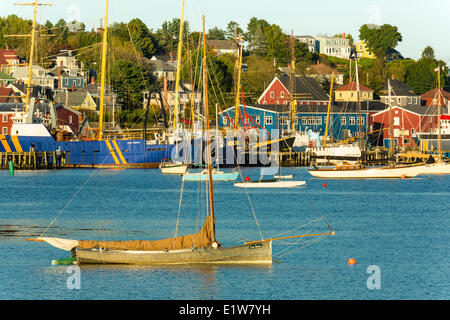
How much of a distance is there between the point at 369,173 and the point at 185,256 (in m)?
61.9

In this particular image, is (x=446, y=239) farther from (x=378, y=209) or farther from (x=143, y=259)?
(x=143, y=259)

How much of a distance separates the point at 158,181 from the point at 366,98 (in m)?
90.4

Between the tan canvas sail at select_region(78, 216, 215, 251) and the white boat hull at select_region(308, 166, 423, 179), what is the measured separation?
58754 mm

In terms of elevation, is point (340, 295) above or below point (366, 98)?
below

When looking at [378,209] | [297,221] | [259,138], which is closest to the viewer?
[297,221]

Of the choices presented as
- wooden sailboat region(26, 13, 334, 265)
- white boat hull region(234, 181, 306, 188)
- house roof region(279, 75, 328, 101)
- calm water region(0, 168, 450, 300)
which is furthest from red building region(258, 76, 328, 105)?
wooden sailboat region(26, 13, 334, 265)

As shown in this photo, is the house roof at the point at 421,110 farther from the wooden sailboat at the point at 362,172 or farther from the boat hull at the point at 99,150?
the boat hull at the point at 99,150

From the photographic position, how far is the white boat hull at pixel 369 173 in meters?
97.0

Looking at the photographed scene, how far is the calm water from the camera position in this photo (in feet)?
124

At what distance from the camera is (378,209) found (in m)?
70.6

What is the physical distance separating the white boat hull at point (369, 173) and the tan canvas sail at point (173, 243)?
2313 inches

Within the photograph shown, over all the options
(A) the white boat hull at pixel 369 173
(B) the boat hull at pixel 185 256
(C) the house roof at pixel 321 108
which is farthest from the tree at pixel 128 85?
(B) the boat hull at pixel 185 256
